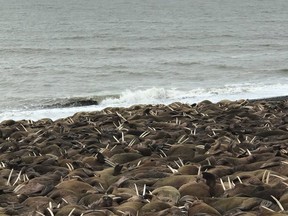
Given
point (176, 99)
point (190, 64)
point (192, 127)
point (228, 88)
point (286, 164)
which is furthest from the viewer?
point (190, 64)

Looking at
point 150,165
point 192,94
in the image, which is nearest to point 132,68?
point 192,94

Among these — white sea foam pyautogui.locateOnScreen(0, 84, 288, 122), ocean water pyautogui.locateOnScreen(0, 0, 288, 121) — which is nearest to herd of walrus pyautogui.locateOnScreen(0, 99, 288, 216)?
ocean water pyautogui.locateOnScreen(0, 0, 288, 121)

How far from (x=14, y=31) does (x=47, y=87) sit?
2921cm

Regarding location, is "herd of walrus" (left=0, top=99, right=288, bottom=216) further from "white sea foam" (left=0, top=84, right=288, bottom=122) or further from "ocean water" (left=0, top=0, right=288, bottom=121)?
"white sea foam" (left=0, top=84, right=288, bottom=122)

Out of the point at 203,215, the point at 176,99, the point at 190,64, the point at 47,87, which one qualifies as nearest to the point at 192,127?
the point at 203,215

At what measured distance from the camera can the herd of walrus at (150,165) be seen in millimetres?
3578

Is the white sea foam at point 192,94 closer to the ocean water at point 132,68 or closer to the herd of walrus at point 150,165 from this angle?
the ocean water at point 132,68

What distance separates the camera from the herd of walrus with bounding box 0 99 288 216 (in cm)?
358

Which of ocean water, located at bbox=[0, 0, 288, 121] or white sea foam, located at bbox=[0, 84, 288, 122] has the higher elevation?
white sea foam, located at bbox=[0, 84, 288, 122]

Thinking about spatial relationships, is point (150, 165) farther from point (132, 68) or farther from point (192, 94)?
point (132, 68)

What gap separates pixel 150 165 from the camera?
4891 mm

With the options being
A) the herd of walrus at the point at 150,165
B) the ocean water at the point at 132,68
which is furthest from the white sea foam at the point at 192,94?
the herd of walrus at the point at 150,165

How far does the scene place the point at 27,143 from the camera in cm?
677

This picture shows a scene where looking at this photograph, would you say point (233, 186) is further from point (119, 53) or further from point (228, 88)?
point (119, 53)
